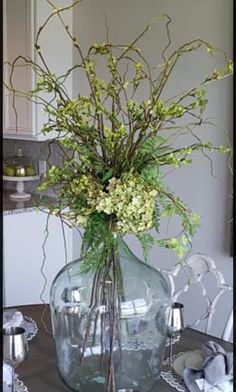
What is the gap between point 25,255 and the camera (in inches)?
123

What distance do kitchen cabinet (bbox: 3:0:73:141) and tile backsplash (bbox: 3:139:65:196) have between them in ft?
0.75

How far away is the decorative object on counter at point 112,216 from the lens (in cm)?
122

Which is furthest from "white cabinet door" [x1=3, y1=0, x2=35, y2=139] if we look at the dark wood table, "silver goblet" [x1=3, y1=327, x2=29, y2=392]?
"silver goblet" [x1=3, y1=327, x2=29, y2=392]

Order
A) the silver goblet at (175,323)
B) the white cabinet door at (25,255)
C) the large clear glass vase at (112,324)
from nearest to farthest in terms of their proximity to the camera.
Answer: the large clear glass vase at (112,324)
the silver goblet at (175,323)
the white cabinet door at (25,255)

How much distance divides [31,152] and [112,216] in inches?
97.0

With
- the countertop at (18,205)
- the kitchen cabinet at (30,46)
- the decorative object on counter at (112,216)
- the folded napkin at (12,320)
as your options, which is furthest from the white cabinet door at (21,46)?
the decorative object on counter at (112,216)

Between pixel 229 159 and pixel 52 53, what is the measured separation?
4.57ft

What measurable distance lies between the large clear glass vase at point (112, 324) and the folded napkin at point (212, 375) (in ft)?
0.33

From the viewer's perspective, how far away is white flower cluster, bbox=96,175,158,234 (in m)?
1.19

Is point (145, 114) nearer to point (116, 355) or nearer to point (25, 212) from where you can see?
Result: point (116, 355)

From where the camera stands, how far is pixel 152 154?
4.13 ft

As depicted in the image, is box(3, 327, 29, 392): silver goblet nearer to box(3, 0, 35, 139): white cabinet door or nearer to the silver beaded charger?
the silver beaded charger

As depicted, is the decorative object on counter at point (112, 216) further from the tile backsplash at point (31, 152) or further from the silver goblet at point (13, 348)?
the tile backsplash at point (31, 152)

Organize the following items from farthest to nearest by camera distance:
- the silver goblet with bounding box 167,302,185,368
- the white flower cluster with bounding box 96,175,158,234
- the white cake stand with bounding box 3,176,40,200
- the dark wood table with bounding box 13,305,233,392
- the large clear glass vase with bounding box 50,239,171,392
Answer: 1. the white cake stand with bounding box 3,176,40,200
2. the silver goblet with bounding box 167,302,185,368
3. the dark wood table with bounding box 13,305,233,392
4. the large clear glass vase with bounding box 50,239,171,392
5. the white flower cluster with bounding box 96,175,158,234
